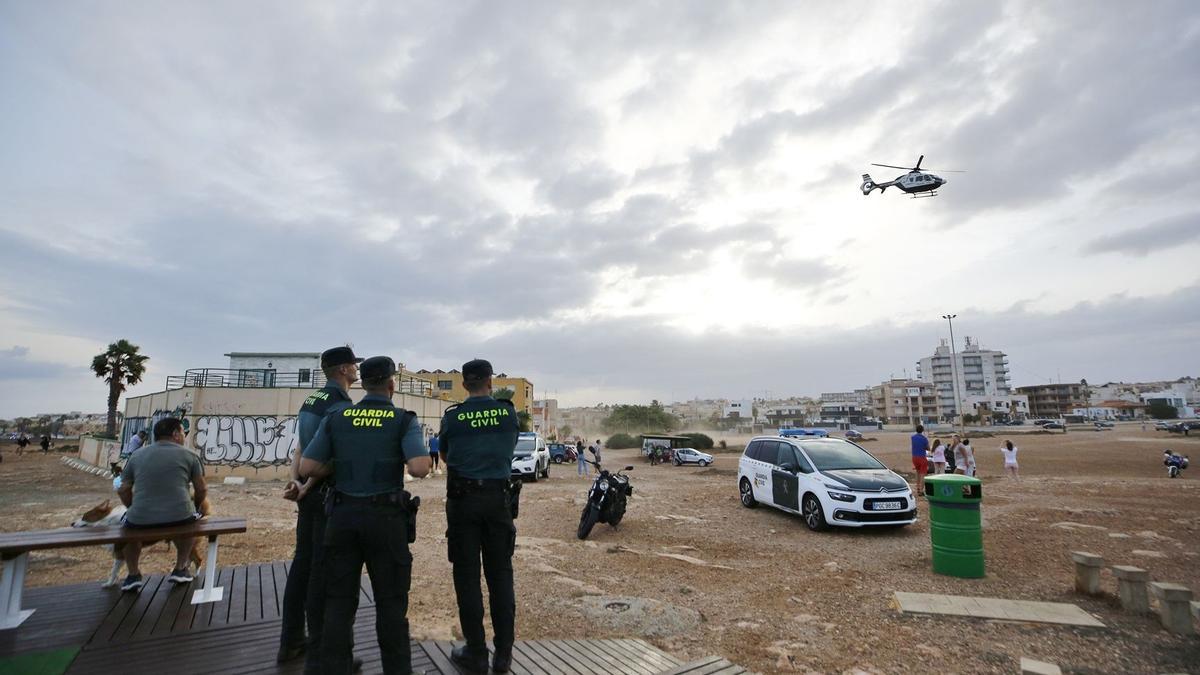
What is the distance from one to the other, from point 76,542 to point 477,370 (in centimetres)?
339

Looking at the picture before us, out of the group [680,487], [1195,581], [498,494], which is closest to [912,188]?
[680,487]

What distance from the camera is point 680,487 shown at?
17359 millimetres

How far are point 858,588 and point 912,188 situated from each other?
25.0m

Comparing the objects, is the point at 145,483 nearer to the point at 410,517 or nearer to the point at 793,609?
the point at 410,517

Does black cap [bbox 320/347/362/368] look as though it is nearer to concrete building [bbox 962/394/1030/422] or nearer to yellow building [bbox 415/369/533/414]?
yellow building [bbox 415/369/533/414]

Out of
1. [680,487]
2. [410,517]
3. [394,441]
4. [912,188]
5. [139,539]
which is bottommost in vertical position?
[680,487]

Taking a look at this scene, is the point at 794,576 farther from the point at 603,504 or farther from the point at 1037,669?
the point at 603,504

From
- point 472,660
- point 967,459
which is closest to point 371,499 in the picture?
point 472,660

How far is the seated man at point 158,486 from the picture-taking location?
457 cm

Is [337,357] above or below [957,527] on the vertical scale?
above

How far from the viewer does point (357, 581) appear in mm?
3018

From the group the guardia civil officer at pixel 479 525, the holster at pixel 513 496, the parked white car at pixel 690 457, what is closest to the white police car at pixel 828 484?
the holster at pixel 513 496

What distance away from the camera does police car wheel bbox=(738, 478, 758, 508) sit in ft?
38.8

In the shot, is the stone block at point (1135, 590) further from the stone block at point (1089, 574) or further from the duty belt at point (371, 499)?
the duty belt at point (371, 499)
